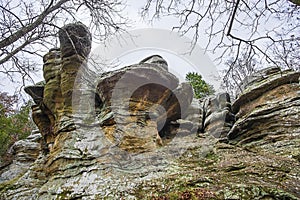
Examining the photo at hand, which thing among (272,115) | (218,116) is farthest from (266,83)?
(218,116)

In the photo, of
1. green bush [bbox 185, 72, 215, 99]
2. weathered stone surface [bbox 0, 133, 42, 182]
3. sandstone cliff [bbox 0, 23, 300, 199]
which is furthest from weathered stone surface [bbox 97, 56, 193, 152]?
green bush [bbox 185, 72, 215, 99]

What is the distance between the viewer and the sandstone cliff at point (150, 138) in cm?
494

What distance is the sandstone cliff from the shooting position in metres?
4.94

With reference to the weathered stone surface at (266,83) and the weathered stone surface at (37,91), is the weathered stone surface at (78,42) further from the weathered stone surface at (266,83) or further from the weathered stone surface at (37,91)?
the weathered stone surface at (266,83)

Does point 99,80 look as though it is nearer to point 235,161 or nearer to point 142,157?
point 142,157

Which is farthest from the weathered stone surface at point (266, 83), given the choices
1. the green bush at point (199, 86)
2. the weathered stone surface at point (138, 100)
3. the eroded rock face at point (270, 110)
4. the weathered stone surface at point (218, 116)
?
the green bush at point (199, 86)

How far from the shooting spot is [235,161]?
5730mm

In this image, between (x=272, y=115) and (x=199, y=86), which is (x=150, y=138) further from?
(x=199, y=86)

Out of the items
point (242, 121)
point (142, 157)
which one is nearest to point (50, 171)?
point (142, 157)

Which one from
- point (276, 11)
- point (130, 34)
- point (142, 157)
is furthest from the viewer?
point (130, 34)

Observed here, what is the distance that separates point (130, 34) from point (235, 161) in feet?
15.0

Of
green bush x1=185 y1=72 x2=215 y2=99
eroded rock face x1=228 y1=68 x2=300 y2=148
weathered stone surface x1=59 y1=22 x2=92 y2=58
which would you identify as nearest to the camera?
eroded rock face x1=228 y1=68 x2=300 y2=148

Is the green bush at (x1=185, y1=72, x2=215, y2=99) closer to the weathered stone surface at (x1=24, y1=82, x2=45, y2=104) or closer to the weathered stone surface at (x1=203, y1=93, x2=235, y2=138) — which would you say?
the weathered stone surface at (x1=203, y1=93, x2=235, y2=138)

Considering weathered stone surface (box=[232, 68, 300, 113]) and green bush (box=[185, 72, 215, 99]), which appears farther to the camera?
green bush (box=[185, 72, 215, 99])
